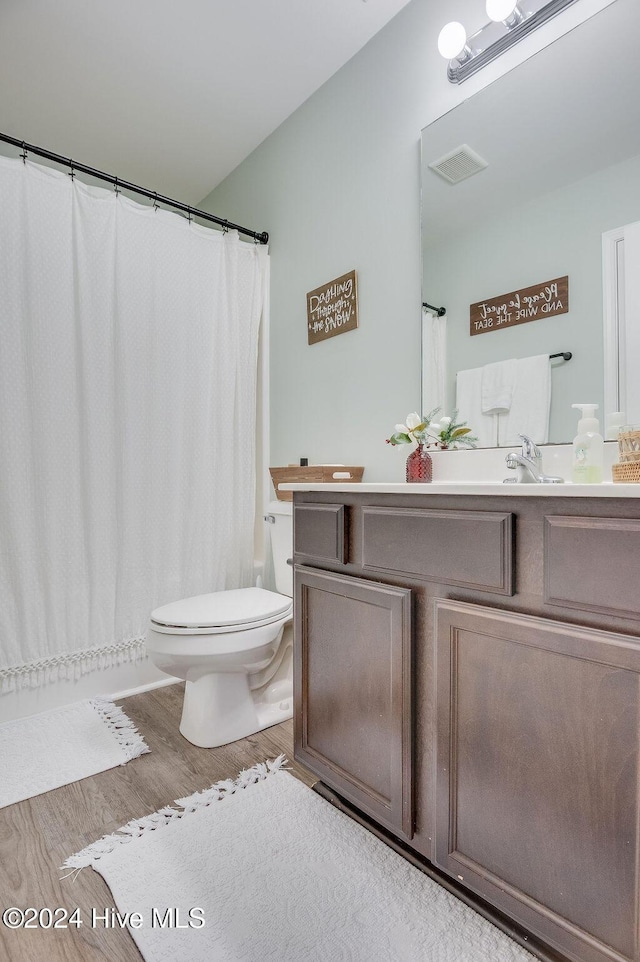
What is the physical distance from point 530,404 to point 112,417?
1.55 meters

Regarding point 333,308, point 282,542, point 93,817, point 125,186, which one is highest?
point 125,186

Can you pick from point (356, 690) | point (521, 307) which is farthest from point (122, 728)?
point (521, 307)

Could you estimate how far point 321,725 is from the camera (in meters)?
1.37

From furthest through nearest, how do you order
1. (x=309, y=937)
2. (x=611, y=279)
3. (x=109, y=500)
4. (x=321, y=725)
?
1. (x=109, y=500)
2. (x=321, y=725)
3. (x=611, y=279)
4. (x=309, y=937)

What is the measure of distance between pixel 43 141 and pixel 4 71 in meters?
0.40

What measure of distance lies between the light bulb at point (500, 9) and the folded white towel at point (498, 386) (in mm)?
906

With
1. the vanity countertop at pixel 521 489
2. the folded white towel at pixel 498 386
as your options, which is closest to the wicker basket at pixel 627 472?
the vanity countertop at pixel 521 489

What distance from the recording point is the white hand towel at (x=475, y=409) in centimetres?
150

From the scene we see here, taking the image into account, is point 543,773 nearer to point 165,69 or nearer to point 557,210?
point 557,210

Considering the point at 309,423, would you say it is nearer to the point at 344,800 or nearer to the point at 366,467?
the point at 366,467

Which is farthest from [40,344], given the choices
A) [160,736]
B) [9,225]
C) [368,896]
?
[368,896]

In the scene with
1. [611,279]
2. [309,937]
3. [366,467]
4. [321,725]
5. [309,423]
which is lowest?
[309,937]

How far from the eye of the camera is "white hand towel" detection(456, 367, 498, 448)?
4.91 ft

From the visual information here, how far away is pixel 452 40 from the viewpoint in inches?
58.1
